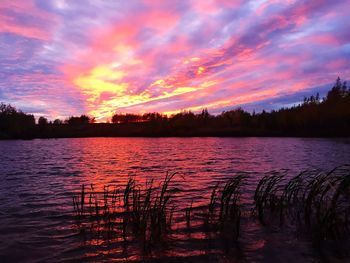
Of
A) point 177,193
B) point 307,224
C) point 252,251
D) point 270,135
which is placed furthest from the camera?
point 270,135

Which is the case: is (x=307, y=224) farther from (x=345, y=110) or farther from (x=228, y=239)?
(x=345, y=110)

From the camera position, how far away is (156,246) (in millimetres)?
12461

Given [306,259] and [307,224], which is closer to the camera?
[306,259]

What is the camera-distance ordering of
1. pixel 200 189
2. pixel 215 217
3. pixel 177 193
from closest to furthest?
1. pixel 215 217
2. pixel 177 193
3. pixel 200 189

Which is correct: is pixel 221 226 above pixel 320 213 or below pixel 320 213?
below

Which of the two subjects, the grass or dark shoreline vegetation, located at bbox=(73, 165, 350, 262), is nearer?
dark shoreline vegetation, located at bbox=(73, 165, 350, 262)

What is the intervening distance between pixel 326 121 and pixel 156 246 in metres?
185

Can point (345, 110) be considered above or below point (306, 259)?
above

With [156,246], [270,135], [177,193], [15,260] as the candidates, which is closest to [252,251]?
[156,246]

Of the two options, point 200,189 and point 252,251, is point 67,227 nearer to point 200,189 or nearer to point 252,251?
point 252,251

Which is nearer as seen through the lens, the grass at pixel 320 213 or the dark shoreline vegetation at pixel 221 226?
the dark shoreline vegetation at pixel 221 226

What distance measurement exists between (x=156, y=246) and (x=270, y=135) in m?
181

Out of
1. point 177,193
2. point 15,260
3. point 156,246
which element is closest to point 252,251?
point 156,246

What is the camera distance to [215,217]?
654 inches
